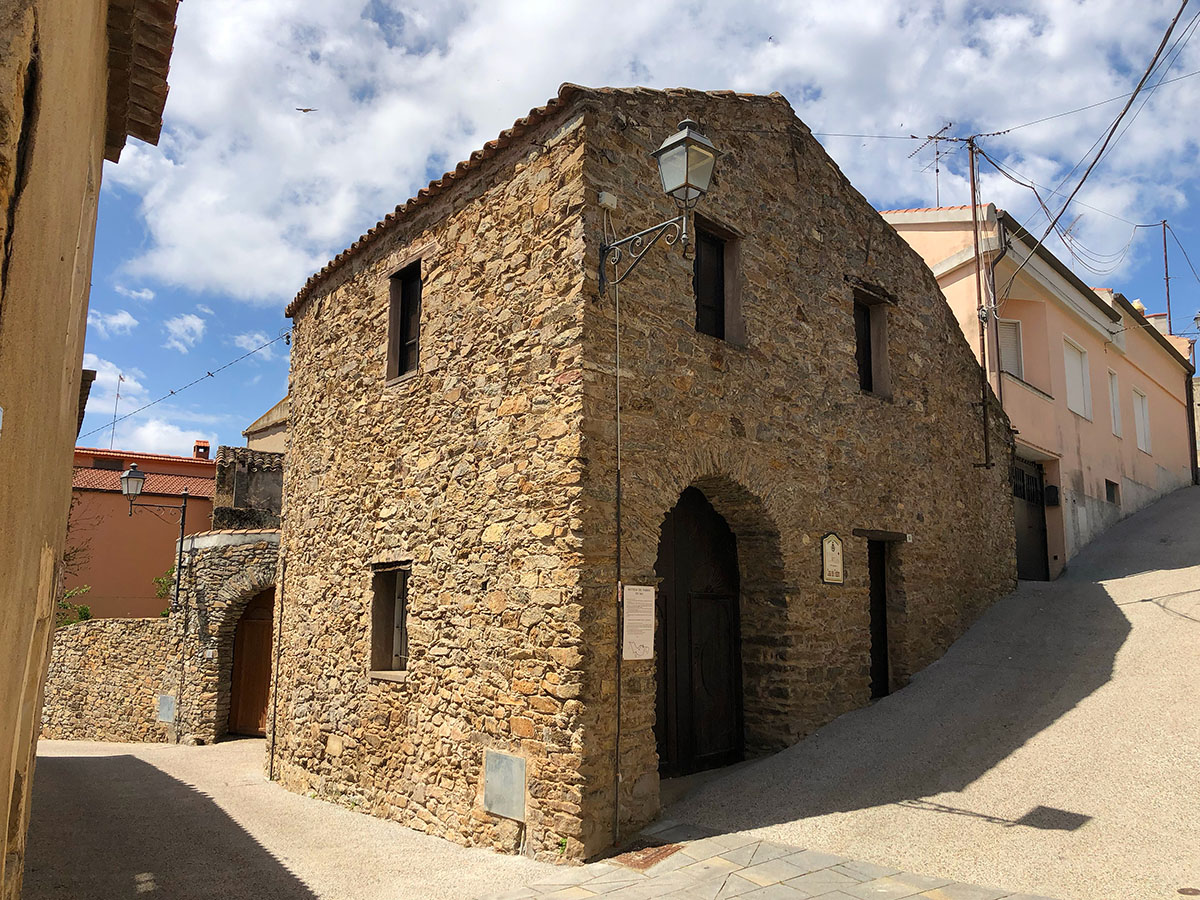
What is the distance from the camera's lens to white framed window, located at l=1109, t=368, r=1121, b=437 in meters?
17.7

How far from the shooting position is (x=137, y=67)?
5.38 m

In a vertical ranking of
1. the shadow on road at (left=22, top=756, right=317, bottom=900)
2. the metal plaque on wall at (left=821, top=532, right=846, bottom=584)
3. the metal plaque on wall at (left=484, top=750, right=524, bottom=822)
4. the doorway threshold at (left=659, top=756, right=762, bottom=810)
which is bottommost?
the shadow on road at (left=22, top=756, right=317, bottom=900)

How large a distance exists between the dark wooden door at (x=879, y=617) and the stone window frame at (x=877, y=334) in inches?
70.4

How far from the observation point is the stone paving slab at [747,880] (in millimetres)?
5074

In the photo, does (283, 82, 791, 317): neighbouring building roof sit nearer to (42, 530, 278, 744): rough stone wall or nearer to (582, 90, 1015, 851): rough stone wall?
(582, 90, 1015, 851): rough stone wall

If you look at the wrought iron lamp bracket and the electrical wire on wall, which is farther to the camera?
the wrought iron lamp bracket

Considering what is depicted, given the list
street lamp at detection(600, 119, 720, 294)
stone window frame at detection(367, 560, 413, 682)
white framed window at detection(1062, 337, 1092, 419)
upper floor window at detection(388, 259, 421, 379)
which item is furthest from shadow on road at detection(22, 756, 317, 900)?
white framed window at detection(1062, 337, 1092, 419)

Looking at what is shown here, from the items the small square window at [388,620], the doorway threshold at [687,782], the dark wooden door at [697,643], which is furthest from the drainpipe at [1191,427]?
the small square window at [388,620]

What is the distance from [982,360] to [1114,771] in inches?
310

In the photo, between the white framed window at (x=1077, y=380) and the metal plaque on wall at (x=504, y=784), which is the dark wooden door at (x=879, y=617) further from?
the white framed window at (x=1077, y=380)

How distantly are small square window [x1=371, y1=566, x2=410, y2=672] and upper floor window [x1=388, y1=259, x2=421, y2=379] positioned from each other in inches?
82.2

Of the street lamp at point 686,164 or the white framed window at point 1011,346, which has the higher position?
the white framed window at point 1011,346

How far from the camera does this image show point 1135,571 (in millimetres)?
12734

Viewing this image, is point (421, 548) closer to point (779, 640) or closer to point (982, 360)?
point (779, 640)
